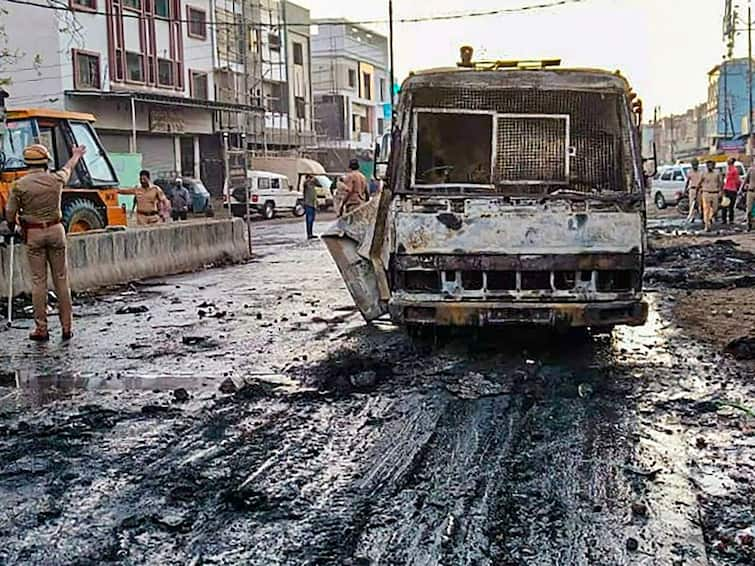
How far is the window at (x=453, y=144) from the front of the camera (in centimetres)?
816

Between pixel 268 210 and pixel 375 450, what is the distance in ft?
111

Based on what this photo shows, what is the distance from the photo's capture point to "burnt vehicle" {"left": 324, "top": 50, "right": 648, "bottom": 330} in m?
7.50

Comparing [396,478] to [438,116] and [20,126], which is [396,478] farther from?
[20,126]

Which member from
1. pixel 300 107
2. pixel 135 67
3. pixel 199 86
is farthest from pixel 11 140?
pixel 300 107

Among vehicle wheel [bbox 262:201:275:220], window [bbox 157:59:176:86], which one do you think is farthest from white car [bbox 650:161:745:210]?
window [bbox 157:59:176:86]

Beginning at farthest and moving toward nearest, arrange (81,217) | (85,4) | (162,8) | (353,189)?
(162,8) → (85,4) → (353,189) → (81,217)

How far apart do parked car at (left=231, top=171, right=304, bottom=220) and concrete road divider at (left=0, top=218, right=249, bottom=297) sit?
1801 centimetres

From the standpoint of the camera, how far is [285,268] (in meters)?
17.0

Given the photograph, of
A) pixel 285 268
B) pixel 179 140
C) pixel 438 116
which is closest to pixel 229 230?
pixel 285 268

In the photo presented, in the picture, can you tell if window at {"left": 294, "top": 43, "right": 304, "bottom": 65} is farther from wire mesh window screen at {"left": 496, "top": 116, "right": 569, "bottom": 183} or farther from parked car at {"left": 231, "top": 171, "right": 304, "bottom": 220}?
wire mesh window screen at {"left": 496, "top": 116, "right": 569, "bottom": 183}

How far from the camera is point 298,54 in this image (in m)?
58.5

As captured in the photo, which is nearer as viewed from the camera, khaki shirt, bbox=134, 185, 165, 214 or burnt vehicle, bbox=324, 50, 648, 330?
burnt vehicle, bbox=324, 50, 648, 330

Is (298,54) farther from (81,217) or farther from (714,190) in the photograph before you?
(81,217)

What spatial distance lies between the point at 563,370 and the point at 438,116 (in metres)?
2.48
